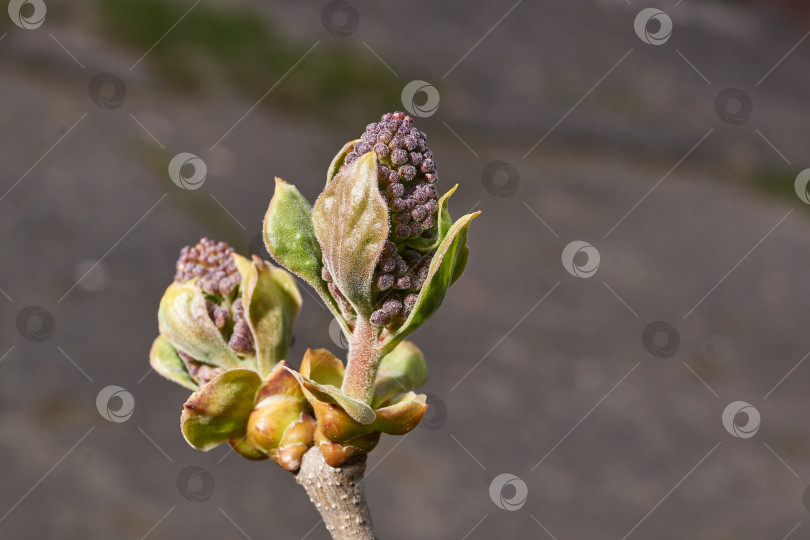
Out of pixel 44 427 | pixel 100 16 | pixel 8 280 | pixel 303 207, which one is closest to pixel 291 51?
pixel 100 16

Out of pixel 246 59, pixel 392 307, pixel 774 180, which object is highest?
pixel 774 180

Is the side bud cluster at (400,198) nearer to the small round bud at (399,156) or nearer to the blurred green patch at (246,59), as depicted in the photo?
the small round bud at (399,156)

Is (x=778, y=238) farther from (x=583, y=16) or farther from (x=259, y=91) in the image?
(x=259, y=91)

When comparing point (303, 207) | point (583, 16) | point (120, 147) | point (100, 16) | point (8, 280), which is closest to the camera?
point (303, 207)

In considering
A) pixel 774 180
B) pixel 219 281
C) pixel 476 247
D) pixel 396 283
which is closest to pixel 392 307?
pixel 396 283

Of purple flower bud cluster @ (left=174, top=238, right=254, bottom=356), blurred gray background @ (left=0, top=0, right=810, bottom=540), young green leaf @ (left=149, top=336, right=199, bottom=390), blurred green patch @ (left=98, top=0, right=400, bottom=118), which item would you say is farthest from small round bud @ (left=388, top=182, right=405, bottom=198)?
blurred green patch @ (left=98, top=0, right=400, bottom=118)

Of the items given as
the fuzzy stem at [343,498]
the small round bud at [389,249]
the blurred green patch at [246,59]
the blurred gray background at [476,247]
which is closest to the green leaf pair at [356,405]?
the fuzzy stem at [343,498]

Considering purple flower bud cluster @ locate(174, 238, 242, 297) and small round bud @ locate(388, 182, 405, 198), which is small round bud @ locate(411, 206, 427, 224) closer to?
small round bud @ locate(388, 182, 405, 198)

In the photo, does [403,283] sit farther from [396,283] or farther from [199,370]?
[199,370]

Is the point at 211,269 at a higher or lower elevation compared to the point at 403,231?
lower
